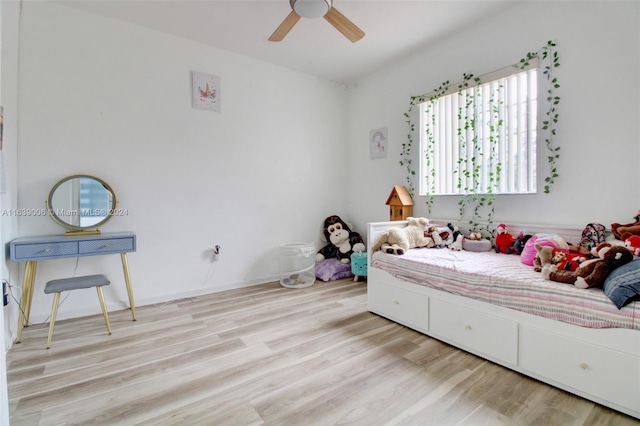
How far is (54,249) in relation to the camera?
2.26 metres

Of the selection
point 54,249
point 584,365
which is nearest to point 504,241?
point 584,365

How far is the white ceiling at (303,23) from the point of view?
2543mm

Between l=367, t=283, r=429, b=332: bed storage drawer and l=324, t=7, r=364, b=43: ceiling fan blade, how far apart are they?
Answer: 6.74 ft

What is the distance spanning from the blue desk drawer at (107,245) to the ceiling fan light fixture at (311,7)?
224 centimetres

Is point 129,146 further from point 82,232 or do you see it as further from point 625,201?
point 625,201

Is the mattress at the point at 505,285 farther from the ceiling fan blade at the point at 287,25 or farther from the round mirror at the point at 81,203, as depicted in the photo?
the round mirror at the point at 81,203

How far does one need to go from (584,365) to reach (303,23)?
317 cm

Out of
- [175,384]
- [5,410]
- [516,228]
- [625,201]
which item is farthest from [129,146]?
[625,201]

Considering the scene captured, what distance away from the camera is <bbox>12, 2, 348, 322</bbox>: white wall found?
8.29 feet

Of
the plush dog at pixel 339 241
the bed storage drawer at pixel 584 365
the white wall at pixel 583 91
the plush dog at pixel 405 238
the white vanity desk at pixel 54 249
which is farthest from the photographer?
the plush dog at pixel 339 241

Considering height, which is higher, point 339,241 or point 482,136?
point 482,136

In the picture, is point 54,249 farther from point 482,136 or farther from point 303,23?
point 482,136

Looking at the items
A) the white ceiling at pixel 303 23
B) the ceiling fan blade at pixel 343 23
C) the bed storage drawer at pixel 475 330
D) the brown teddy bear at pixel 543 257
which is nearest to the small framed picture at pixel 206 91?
the white ceiling at pixel 303 23

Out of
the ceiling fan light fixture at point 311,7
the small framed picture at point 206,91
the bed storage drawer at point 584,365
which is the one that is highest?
the ceiling fan light fixture at point 311,7
